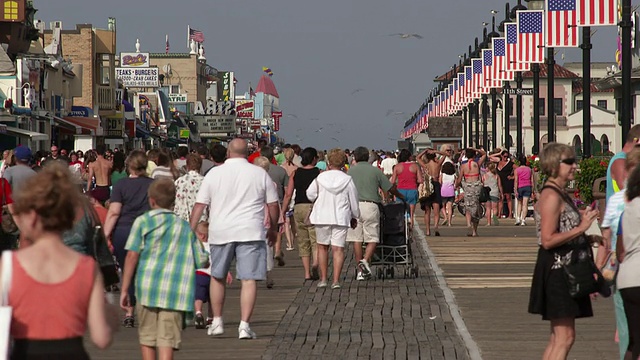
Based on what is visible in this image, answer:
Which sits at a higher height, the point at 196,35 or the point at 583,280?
the point at 196,35

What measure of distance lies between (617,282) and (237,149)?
4915 millimetres

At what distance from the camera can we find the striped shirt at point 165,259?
927 cm

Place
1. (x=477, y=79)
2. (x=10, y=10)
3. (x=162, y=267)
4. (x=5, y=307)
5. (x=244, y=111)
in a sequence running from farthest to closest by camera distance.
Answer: (x=244, y=111) → (x=477, y=79) → (x=10, y=10) → (x=162, y=267) → (x=5, y=307)

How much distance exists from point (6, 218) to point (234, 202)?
3.34 meters

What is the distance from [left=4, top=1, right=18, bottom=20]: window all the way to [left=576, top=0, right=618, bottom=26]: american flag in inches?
1399

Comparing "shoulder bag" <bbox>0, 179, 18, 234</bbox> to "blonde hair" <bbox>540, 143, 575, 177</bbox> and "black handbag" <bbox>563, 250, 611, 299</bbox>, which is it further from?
"black handbag" <bbox>563, 250, 611, 299</bbox>

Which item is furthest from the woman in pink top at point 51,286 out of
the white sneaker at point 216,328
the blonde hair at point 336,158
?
the blonde hair at point 336,158

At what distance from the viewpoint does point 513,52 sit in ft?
147

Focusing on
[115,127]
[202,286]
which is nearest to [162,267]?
[202,286]

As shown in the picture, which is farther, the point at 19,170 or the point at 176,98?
the point at 176,98

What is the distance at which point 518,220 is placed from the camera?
32812mm

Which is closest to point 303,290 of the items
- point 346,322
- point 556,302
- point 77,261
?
point 346,322

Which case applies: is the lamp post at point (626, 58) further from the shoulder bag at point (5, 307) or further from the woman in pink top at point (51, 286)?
the shoulder bag at point (5, 307)

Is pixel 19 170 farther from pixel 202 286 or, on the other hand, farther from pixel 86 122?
pixel 86 122
